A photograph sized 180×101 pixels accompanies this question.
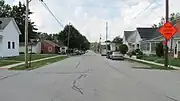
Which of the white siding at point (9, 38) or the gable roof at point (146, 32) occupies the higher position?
the gable roof at point (146, 32)

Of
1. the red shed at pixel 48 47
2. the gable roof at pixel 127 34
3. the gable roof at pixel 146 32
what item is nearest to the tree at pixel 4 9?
the red shed at pixel 48 47

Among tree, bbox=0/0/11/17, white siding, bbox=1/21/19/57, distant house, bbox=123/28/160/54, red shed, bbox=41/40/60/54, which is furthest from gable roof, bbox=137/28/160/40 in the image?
tree, bbox=0/0/11/17

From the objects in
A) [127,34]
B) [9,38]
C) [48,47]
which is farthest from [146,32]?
[48,47]

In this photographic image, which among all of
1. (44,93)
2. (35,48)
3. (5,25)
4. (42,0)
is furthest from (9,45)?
(35,48)

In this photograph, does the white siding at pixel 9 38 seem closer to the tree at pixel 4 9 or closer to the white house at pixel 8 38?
the white house at pixel 8 38

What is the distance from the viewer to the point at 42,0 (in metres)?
32.0

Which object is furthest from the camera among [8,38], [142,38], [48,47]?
[48,47]

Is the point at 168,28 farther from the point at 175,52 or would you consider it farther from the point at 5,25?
the point at 5,25

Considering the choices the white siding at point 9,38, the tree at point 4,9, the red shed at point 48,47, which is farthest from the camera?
the red shed at point 48,47

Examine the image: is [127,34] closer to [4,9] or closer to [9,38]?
[4,9]

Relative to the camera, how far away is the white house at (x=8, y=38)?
4009 cm

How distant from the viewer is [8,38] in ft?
140

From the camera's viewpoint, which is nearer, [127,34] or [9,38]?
[9,38]

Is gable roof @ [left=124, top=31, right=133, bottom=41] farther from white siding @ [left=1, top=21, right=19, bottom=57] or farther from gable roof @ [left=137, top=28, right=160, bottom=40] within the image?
white siding @ [left=1, top=21, right=19, bottom=57]
